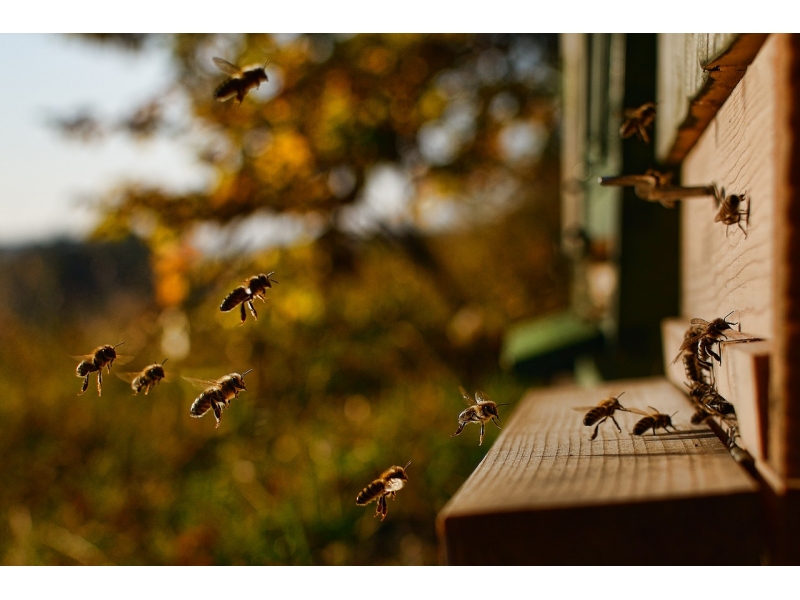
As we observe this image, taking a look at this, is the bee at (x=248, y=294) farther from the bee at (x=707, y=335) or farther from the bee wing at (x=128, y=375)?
the bee at (x=707, y=335)

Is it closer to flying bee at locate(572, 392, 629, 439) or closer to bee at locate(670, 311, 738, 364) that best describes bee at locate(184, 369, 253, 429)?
flying bee at locate(572, 392, 629, 439)

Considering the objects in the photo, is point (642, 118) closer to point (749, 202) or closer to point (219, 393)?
point (749, 202)

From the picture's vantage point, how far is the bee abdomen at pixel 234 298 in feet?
7.27

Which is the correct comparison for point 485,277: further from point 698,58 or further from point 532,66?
point 698,58

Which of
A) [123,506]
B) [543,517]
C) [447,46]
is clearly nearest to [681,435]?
[543,517]

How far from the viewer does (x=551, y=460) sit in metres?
1.14

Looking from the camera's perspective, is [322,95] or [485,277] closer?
[322,95]

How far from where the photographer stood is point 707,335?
1320mm

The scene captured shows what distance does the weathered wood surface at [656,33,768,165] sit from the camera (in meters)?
1.10

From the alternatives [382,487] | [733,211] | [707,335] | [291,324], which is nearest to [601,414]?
[707,335]

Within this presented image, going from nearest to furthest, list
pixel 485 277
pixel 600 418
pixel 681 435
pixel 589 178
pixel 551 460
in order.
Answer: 1. pixel 551 460
2. pixel 681 435
3. pixel 600 418
4. pixel 589 178
5. pixel 485 277

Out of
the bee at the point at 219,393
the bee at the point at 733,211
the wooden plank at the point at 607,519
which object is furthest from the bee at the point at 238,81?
the wooden plank at the point at 607,519

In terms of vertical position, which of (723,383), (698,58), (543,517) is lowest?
(543,517)

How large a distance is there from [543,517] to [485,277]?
328 inches
